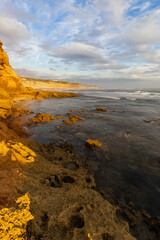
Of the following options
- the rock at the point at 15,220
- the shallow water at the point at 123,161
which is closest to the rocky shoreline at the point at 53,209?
the rock at the point at 15,220

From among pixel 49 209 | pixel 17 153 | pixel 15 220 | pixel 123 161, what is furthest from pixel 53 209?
pixel 123 161

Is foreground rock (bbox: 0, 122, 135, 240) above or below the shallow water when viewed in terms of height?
above

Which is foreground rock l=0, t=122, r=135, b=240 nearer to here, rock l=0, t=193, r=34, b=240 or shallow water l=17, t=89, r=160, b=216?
rock l=0, t=193, r=34, b=240

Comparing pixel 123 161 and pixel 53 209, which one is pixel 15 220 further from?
pixel 123 161

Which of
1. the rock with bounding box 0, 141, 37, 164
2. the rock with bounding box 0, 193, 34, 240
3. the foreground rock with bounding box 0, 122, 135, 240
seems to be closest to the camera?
the rock with bounding box 0, 193, 34, 240

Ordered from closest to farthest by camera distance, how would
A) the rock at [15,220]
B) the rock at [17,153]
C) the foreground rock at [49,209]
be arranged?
the rock at [15,220]
the foreground rock at [49,209]
the rock at [17,153]

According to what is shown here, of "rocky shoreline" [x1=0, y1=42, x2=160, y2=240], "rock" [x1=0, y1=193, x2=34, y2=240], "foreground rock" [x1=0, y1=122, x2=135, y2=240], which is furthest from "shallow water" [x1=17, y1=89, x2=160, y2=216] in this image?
"rock" [x1=0, y1=193, x2=34, y2=240]

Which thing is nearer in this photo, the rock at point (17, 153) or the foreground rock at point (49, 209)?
the foreground rock at point (49, 209)

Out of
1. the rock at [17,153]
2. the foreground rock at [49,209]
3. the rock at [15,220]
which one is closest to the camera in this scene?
the rock at [15,220]

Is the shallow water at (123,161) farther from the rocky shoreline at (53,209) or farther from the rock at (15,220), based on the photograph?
the rock at (15,220)

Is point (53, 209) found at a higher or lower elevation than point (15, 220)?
lower

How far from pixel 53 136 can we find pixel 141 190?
4585 millimetres

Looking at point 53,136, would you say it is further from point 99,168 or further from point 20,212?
point 20,212

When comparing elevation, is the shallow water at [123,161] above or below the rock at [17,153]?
below
